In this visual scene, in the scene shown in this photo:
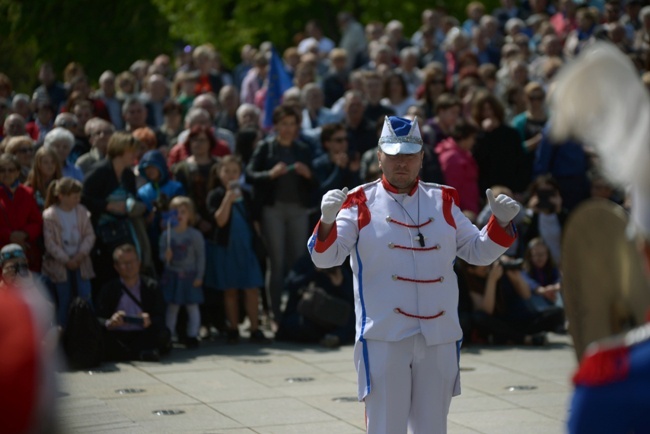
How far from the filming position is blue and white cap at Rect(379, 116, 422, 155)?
6531mm

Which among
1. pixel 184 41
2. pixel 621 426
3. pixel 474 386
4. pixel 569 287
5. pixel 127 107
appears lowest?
pixel 474 386

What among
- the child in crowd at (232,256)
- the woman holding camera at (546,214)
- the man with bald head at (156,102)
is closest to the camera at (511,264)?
the woman holding camera at (546,214)

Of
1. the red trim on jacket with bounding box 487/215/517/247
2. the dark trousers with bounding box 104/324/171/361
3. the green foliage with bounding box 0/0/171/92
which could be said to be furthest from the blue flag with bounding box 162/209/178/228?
the green foliage with bounding box 0/0/171/92

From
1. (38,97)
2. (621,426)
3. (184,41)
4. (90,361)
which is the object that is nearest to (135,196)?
(90,361)

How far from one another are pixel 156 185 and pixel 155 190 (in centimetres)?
6

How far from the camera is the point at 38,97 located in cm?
1551

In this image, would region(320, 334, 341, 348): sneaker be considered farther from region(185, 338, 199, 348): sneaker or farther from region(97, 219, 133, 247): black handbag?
region(97, 219, 133, 247): black handbag

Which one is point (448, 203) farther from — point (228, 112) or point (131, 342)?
point (228, 112)

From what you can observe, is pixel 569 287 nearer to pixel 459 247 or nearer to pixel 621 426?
pixel 621 426

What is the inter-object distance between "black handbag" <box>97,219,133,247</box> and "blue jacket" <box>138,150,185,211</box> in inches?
18.2

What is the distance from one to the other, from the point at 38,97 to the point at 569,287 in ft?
40.7

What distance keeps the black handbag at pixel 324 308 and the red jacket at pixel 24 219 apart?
239 cm

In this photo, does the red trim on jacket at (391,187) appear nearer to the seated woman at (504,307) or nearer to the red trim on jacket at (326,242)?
the red trim on jacket at (326,242)

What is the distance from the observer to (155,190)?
38.5ft
